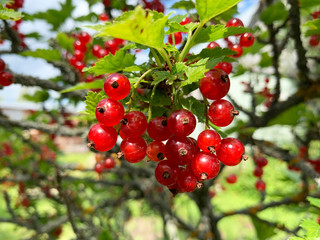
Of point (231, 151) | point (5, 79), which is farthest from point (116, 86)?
point (5, 79)

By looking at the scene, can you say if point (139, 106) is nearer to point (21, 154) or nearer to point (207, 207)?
point (207, 207)

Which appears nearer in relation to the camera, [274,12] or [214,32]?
[214,32]

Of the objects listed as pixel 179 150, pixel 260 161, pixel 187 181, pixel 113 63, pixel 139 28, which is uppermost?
pixel 139 28

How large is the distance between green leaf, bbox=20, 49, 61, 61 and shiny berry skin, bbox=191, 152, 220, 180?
129 centimetres

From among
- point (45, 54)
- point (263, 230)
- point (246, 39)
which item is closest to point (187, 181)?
point (246, 39)

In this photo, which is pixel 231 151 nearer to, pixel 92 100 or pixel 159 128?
pixel 159 128

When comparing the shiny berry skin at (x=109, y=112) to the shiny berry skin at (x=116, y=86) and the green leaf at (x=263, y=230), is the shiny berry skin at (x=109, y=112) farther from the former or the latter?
the green leaf at (x=263, y=230)

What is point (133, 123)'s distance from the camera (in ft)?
2.48

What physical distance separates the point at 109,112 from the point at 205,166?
0.31 metres

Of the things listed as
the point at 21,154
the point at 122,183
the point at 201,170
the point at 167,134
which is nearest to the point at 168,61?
the point at 167,134

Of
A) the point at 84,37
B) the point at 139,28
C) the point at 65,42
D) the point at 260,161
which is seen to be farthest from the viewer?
the point at 260,161

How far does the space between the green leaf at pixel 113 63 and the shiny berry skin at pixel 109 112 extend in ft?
0.42

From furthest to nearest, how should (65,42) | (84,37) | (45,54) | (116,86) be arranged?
(65,42) → (84,37) → (45,54) → (116,86)

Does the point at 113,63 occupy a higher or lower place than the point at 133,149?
higher
